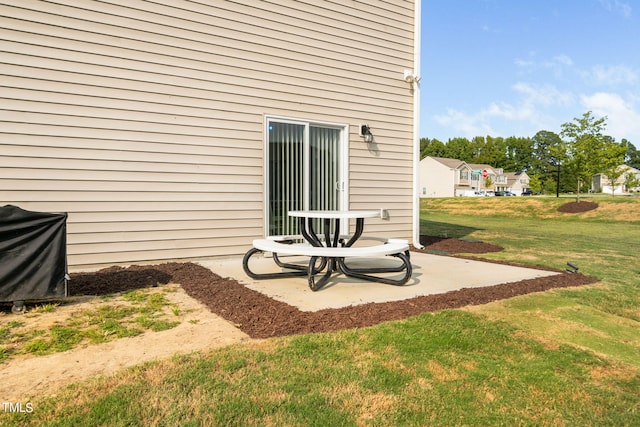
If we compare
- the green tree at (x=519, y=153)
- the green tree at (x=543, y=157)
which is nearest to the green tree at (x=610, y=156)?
the green tree at (x=543, y=157)

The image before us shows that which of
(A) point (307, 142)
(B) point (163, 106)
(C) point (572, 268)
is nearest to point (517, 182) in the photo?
(C) point (572, 268)

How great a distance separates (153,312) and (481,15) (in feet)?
57.5

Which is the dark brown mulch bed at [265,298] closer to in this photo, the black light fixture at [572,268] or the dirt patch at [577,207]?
the black light fixture at [572,268]

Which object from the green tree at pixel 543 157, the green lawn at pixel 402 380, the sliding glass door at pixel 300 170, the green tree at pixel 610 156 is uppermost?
the green tree at pixel 543 157

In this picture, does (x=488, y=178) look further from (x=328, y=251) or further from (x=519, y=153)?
(x=328, y=251)

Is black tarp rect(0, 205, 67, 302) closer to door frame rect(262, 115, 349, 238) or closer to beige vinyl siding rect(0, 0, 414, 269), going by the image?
beige vinyl siding rect(0, 0, 414, 269)

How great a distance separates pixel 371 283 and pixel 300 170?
8.23 feet

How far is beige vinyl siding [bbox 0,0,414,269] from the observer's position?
439 cm

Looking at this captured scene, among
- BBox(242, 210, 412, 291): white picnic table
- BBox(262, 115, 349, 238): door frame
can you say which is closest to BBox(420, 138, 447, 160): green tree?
BBox(262, 115, 349, 238): door frame

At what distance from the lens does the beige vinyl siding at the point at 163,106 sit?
4.39m

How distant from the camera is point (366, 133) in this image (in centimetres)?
671

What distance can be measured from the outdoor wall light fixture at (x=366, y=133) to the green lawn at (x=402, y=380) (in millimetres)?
4109

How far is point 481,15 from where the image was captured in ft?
52.3

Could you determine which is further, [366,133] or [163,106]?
[366,133]
